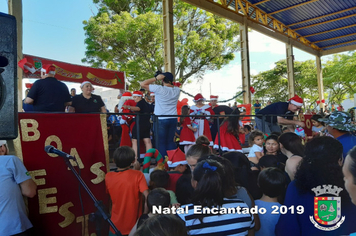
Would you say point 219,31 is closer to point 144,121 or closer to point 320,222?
point 144,121

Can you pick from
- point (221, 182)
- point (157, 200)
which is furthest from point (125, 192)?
point (221, 182)

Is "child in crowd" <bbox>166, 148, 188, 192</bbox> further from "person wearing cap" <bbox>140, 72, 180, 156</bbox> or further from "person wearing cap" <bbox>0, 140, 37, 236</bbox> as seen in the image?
"person wearing cap" <bbox>0, 140, 37, 236</bbox>

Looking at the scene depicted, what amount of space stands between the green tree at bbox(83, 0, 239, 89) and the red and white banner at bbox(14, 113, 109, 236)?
559 inches

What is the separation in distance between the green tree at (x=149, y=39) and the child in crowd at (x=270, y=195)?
589 inches

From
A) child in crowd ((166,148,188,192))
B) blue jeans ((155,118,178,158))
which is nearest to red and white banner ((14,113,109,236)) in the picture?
child in crowd ((166,148,188,192))

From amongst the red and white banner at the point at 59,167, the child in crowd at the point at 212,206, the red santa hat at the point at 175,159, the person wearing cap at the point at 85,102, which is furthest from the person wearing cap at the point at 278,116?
the child in crowd at the point at 212,206

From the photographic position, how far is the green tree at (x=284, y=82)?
2958cm

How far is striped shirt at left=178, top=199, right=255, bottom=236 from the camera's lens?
1819 millimetres

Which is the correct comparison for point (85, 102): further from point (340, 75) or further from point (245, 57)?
point (340, 75)

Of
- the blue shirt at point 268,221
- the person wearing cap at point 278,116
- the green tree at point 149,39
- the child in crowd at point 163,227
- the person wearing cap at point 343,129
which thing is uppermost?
the green tree at point 149,39

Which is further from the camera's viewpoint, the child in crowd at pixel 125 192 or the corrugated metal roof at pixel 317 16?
the corrugated metal roof at pixel 317 16

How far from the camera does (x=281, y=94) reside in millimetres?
31641

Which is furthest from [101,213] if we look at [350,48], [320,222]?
[350,48]

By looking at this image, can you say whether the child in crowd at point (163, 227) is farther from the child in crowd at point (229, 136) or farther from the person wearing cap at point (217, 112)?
the person wearing cap at point (217, 112)
